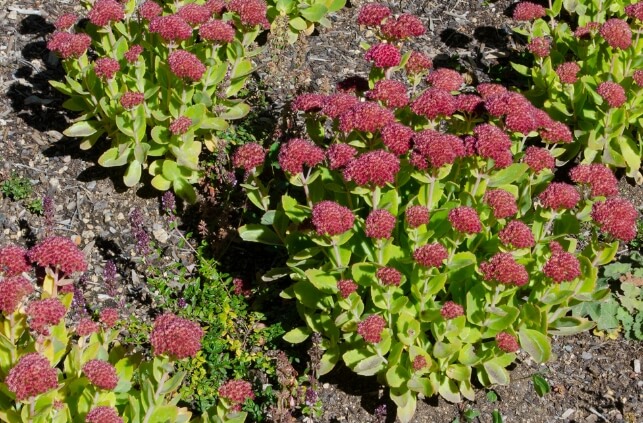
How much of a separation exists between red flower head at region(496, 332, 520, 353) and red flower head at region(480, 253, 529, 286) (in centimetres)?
40

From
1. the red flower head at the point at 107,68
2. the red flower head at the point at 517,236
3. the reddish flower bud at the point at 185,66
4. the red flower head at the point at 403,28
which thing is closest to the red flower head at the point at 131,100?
the red flower head at the point at 107,68

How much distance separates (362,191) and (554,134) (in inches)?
47.2

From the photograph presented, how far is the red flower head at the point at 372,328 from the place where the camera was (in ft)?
12.9

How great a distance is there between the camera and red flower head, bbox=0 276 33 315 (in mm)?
3264

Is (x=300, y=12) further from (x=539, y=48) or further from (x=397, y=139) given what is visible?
(x=397, y=139)

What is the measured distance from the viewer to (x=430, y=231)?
4.05m

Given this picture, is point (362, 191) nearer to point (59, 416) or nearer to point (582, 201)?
point (582, 201)

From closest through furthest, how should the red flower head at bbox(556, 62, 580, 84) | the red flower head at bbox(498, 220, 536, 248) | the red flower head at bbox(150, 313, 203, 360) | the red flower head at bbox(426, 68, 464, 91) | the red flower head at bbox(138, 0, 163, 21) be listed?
the red flower head at bbox(150, 313, 203, 360) < the red flower head at bbox(498, 220, 536, 248) < the red flower head at bbox(426, 68, 464, 91) < the red flower head at bbox(138, 0, 163, 21) < the red flower head at bbox(556, 62, 580, 84)

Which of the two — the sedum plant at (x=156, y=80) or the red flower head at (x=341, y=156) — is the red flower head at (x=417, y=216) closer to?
the red flower head at (x=341, y=156)

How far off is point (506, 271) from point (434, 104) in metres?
0.95

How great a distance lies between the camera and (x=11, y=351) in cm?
352

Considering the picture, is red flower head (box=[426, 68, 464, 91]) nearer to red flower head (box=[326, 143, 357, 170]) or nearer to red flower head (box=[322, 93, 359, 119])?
red flower head (box=[322, 93, 359, 119])

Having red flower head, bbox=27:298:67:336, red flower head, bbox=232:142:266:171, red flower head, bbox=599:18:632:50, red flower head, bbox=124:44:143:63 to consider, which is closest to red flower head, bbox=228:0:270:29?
red flower head, bbox=124:44:143:63

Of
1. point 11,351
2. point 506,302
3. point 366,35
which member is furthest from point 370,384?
point 366,35
